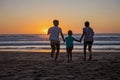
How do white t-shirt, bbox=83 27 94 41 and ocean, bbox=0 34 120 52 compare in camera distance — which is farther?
ocean, bbox=0 34 120 52

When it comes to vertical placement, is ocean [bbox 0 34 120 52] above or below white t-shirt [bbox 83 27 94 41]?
below

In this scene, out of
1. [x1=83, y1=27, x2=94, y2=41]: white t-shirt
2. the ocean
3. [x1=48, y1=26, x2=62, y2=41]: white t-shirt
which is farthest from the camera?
the ocean

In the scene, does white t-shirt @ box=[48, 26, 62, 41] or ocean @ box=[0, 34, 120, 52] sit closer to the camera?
white t-shirt @ box=[48, 26, 62, 41]

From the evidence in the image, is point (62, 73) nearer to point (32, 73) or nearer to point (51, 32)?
point (32, 73)

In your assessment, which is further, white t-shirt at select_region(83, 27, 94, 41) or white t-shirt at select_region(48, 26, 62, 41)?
white t-shirt at select_region(83, 27, 94, 41)

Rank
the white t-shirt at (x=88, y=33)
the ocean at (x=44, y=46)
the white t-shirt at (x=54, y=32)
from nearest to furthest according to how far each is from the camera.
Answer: the white t-shirt at (x=54, y=32) < the white t-shirt at (x=88, y=33) < the ocean at (x=44, y=46)

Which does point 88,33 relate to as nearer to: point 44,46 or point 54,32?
point 54,32

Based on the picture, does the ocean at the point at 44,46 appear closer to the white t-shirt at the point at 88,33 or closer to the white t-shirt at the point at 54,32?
the white t-shirt at the point at 88,33

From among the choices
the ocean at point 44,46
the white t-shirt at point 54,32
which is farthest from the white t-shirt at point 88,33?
the ocean at point 44,46

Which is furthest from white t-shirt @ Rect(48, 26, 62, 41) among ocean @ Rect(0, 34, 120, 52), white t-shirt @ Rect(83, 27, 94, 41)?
ocean @ Rect(0, 34, 120, 52)

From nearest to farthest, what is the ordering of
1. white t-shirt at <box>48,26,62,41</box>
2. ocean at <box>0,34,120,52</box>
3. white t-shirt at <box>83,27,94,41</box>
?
white t-shirt at <box>48,26,62,41</box> < white t-shirt at <box>83,27,94,41</box> < ocean at <box>0,34,120,52</box>

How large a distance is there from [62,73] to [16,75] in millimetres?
1447

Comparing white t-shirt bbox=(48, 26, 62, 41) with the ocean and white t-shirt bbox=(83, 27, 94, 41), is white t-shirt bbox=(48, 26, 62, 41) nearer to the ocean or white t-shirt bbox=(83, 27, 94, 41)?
white t-shirt bbox=(83, 27, 94, 41)

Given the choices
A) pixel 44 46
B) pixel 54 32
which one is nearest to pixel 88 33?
pixel 54 32
